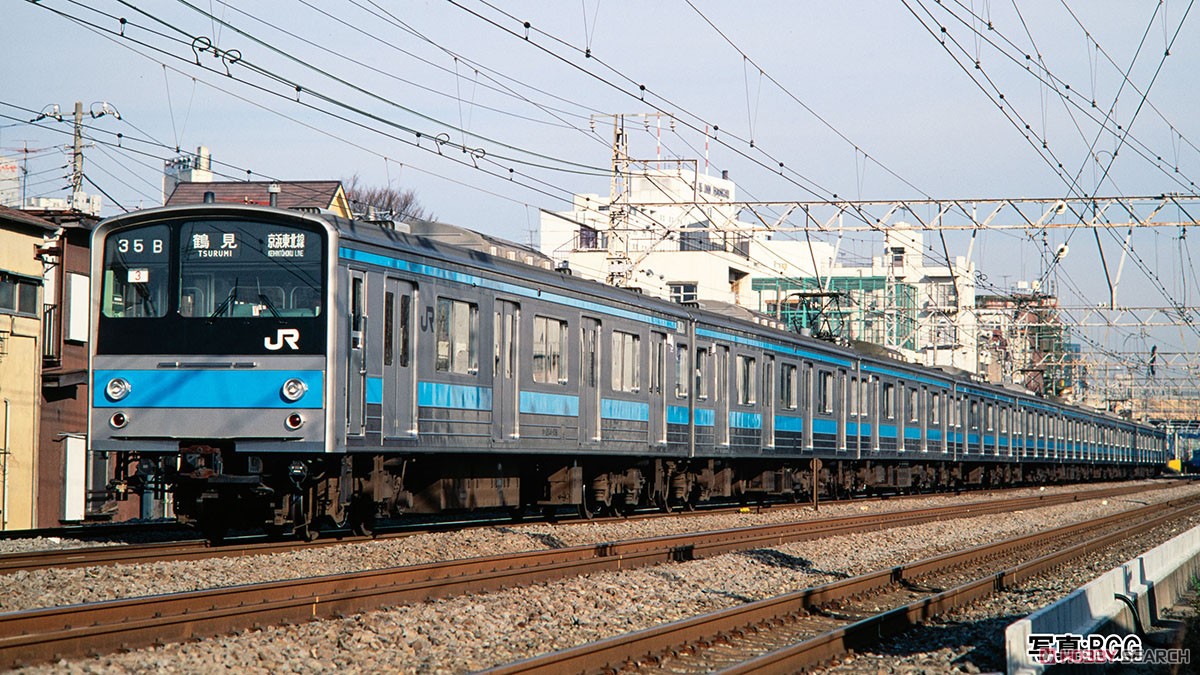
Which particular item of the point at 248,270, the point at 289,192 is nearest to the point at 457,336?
the point at 248,270

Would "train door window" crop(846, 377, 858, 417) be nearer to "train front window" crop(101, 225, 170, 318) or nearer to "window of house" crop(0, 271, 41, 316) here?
"window of house" crop(0, 271, 41, 316)

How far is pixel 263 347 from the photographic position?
12.3m

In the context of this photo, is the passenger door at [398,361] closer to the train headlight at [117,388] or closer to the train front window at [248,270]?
the train front window at [248,270]

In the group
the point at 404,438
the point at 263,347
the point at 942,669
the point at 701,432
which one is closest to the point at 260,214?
the point at 263,347

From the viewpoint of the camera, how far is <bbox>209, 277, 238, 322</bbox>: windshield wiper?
12.4m

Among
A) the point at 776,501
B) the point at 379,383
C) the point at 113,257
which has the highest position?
the point at 113,257

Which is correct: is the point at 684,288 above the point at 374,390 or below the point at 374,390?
above

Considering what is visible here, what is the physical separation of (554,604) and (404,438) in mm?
3692

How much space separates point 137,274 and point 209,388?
4.44 ft

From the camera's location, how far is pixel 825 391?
26.6 m

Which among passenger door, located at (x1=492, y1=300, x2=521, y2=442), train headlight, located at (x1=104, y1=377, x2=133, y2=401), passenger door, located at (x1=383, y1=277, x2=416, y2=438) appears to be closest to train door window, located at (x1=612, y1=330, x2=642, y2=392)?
passenger door, located at (x1=492, y1=300, x2=521, y2=442)

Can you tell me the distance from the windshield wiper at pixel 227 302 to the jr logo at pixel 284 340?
509mm

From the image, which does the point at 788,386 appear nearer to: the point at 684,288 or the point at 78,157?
the point at 78,157

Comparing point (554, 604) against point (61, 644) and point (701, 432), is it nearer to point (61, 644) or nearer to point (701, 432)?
point (61, 644)
